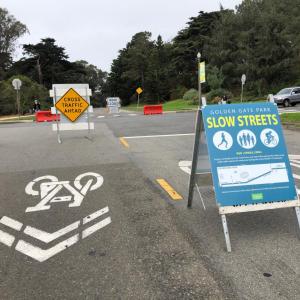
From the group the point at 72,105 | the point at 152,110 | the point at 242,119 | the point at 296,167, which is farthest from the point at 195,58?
the point at 242,119

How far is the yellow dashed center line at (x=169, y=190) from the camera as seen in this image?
621cm

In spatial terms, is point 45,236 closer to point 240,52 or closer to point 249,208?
point 249,208

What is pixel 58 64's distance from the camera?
3649 inches

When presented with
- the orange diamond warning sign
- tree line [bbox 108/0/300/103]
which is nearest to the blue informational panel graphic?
the orange diamond warning sign

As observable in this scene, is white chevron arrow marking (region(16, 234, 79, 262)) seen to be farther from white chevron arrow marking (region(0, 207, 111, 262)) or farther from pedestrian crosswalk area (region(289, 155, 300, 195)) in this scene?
pedestrian crosswalk area (region(289, 155, 300, 195))

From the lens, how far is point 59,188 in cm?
699

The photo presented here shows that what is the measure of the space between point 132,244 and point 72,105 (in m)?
10.3

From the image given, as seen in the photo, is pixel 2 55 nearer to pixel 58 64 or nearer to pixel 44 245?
pixel 58 64

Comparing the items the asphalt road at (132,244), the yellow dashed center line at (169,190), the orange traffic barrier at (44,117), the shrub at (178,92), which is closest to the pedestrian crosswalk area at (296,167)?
the asphalt road at (132,244)

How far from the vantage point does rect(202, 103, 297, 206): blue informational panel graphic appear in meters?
4.48

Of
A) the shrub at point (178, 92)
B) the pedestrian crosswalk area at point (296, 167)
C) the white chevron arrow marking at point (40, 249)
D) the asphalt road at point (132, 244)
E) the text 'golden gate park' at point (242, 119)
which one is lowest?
the shrub at point (178, 92)

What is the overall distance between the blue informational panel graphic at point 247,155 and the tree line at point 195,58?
137 feet

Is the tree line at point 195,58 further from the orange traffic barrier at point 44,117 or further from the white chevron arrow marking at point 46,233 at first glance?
the white chevron arrow marking at point 46,233

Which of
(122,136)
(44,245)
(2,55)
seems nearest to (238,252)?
(44,245)
